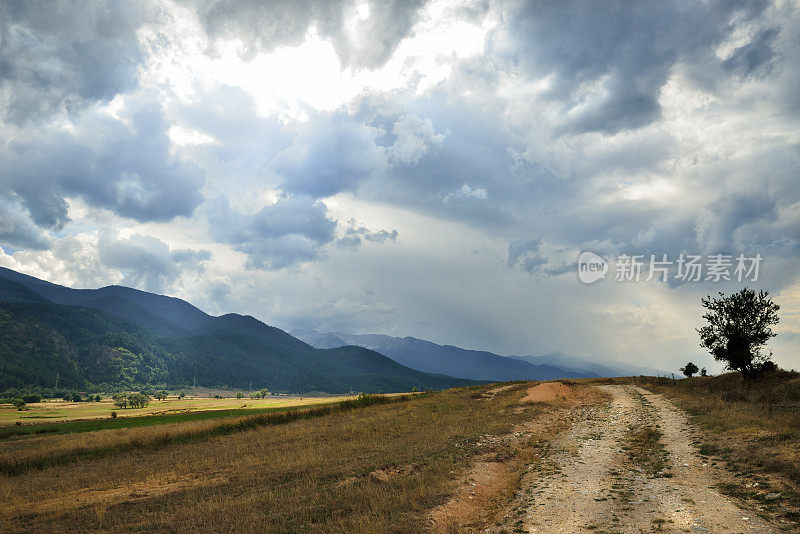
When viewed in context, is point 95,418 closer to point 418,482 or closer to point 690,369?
point 418,482

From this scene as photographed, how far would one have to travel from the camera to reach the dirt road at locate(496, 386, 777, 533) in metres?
13.0

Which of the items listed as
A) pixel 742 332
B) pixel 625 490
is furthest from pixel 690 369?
pixel 625 490

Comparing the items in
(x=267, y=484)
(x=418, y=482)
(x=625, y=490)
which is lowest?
(x=267, y=484)

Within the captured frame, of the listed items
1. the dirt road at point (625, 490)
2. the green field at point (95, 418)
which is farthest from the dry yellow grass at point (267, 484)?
the green field at point (95, 418)

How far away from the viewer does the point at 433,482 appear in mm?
19016

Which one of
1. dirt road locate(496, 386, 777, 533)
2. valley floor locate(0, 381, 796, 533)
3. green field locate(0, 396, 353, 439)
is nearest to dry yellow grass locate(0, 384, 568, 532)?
valley floor locate(0, 381, 796, 533)

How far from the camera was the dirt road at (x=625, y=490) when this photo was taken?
42.7 ft

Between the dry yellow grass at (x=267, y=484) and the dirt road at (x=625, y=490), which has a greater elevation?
the dirt road at (x=625, y=490)

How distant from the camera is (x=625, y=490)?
16.5 metres

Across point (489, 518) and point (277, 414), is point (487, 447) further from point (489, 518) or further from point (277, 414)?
point (277, 414)

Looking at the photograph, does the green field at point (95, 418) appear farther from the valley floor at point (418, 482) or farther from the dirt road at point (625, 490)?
the dirt road at point (625, 490)

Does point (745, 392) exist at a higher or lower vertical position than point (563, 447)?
higher

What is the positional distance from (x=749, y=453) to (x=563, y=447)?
964 centimetres

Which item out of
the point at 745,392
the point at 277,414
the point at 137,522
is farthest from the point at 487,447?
the point at 277,414
